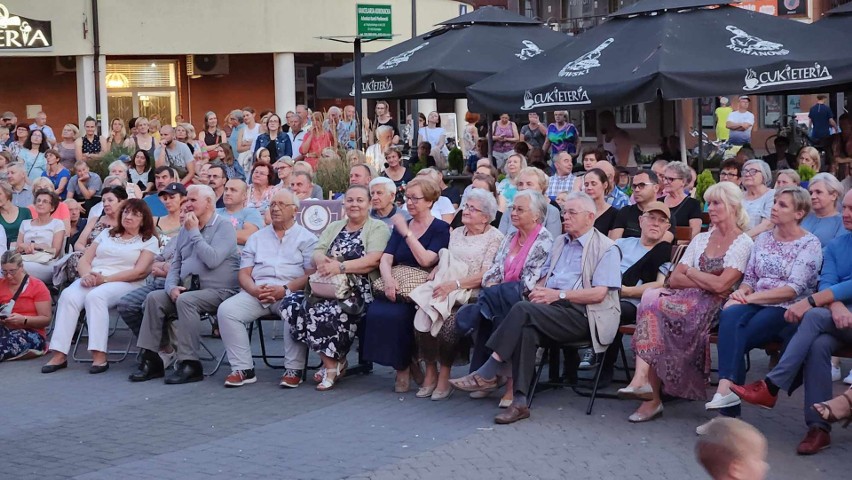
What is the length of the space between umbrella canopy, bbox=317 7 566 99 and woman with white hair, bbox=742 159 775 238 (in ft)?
15.7

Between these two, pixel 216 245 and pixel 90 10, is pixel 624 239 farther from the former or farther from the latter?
pixel 90 10

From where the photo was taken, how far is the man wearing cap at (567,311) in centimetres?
825

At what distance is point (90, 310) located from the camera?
34.6 feet

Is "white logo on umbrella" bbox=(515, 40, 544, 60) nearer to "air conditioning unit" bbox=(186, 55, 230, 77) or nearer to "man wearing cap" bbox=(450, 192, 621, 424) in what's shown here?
"man wearing cap" bbox=(450, 192, 621, 424)

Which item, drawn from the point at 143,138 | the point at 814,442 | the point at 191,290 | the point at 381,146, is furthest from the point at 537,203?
the point at 143,138

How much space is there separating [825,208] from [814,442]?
2.11 meters

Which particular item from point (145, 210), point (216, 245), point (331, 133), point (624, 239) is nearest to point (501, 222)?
point (624, 239)

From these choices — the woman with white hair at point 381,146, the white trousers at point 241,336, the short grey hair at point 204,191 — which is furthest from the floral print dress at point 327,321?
the woman with white hair at point 381,146

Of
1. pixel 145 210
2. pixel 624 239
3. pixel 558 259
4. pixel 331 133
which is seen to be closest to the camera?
pixel 558 259

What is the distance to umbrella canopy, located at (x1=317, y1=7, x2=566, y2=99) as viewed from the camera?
48.3 ft

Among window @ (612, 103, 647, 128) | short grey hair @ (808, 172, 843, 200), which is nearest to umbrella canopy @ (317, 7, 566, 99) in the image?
short grey hair @ (808, 172, 843, 200)

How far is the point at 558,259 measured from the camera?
28.5 feet

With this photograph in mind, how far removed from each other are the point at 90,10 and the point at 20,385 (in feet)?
65.8

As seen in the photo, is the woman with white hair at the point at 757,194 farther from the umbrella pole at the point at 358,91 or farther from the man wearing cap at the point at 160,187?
the man wearing cap at the point at 160,187
